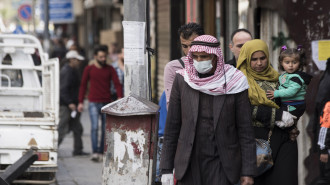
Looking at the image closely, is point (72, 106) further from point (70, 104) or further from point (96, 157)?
point (96, 157)

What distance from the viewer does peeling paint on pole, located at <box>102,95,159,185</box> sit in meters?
6.29

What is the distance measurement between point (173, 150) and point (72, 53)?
8.18 meters

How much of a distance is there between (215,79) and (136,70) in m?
1.67

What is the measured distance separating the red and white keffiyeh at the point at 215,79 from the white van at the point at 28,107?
13.2 feet

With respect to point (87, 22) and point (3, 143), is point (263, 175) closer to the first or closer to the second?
point (3, 143)

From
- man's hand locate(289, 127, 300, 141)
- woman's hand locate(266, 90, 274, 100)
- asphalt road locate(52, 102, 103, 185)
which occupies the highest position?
woman's hand locate(266, 90, 274, 100)

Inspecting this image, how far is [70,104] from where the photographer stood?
13.0 meters

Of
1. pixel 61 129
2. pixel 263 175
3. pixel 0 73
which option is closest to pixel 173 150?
pixel 263 175

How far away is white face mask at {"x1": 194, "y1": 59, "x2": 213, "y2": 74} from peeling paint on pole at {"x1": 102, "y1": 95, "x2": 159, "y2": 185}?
110 cm

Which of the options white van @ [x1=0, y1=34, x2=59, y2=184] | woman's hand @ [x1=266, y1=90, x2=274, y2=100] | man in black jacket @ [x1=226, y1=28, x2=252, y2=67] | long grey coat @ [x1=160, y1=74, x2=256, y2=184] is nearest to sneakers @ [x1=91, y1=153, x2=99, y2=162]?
white van @ [x1=0, y1=34, x2=59, y2=184]

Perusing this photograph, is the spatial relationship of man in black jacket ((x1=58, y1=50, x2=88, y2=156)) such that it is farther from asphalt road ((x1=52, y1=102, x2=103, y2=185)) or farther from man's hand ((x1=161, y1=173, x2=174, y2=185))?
man's hand ((x1=161, y1=173, x2=174, y2=185))

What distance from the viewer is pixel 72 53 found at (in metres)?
13.3

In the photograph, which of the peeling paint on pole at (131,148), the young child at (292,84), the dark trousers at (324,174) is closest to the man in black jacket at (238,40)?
the young child at (292,84)

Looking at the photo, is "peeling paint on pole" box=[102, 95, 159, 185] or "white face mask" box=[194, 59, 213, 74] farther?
"peeling paint on pole" box=[102, 95, 159, 185]
